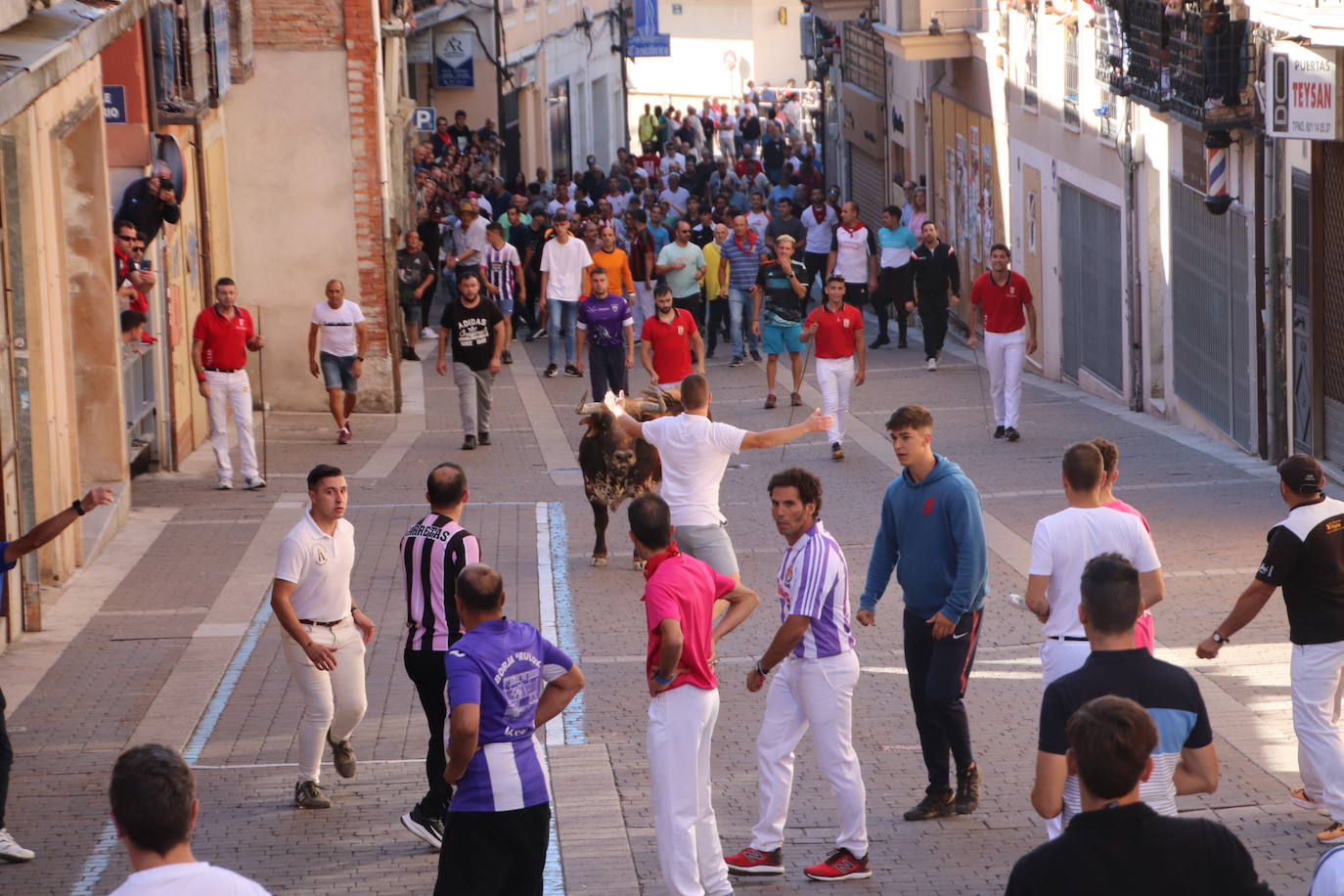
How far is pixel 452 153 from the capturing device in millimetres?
37781

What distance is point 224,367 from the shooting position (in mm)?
17000

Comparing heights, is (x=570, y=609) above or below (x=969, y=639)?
below

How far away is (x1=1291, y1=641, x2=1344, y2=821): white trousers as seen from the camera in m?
7.82

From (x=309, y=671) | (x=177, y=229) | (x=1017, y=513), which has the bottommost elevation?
(x=1017, y=513)

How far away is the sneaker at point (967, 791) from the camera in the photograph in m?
8.26

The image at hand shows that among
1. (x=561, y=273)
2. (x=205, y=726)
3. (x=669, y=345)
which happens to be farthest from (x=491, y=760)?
(x=561, y=273)

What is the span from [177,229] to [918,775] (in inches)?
495

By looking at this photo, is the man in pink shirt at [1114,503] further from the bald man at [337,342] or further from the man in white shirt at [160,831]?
the bald man at [337,342]

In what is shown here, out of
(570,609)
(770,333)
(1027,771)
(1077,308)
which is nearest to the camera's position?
(1027,771)

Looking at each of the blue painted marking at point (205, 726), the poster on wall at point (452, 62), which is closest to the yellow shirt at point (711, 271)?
the blue painted marking at point (205, 726)

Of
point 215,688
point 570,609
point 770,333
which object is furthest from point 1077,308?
point 215,688

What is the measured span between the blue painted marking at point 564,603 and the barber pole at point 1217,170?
22.2 ft

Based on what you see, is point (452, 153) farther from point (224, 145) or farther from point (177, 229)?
point (177, 229)

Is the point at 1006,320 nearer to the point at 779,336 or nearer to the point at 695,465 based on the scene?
the point at 779,336
